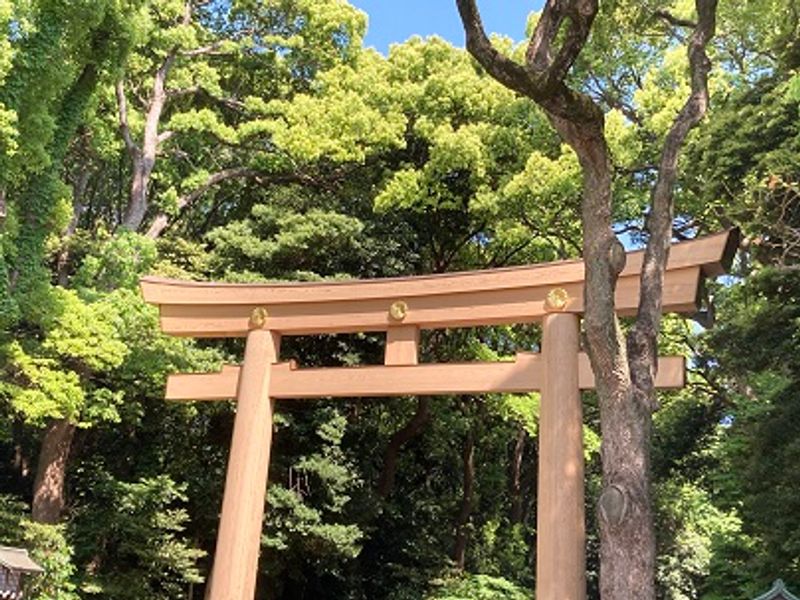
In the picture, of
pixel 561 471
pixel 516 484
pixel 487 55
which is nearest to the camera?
pixel 487 55

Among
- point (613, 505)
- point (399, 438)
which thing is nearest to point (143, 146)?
point (399, 438)

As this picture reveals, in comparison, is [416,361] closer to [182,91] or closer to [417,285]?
[417,285]

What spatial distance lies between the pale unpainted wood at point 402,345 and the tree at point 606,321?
2884mm

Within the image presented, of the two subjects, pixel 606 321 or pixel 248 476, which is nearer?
pixel 606 321

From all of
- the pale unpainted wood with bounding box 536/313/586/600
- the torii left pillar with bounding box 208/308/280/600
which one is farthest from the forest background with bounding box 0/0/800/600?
the torii left pillar with bounding box 208/308/280/600

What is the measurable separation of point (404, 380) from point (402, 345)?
41 cm

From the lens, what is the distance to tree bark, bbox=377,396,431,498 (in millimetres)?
11977

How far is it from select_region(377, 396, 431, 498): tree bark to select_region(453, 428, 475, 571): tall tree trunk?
1.50 m

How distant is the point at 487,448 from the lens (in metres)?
15.3

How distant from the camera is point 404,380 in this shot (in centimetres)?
729

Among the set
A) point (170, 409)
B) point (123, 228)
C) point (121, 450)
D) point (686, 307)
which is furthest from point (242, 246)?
point (686, 307)

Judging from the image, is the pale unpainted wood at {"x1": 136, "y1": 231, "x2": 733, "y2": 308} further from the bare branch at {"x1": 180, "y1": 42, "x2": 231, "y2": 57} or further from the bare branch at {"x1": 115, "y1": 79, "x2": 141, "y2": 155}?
the bare branch at {"x1": 180, "y1": 42, "x2": 231, "y2": 57}

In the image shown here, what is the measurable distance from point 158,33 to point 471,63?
16.4 feet

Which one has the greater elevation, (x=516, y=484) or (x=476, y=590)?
(x=516, y=484)
